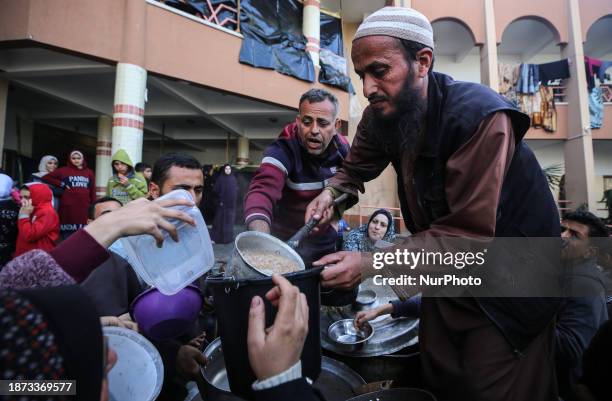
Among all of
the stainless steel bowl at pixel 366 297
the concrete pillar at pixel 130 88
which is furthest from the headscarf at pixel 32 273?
the concrete pillar at pixel 130 88

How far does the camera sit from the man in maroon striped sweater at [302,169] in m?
2.29

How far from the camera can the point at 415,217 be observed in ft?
5.00

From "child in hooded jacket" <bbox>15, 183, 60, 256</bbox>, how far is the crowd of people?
10.0ft

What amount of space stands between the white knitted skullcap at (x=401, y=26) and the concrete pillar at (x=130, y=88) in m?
5.65

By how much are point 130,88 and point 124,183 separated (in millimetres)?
1928

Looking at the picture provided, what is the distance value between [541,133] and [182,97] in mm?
11135

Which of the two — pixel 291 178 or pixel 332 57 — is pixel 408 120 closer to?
pixel 291 178

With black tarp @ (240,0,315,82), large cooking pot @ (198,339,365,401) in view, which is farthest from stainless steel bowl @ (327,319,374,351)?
black tarp @ (240,0,315,82)

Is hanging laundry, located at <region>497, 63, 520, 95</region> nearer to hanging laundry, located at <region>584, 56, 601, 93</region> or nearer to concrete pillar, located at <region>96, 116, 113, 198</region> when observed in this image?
hanging laundry, located at <region>584, 56, 601, 93</region>

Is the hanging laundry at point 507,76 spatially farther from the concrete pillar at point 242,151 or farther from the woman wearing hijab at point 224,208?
the woman wearing hijab at point 224,208

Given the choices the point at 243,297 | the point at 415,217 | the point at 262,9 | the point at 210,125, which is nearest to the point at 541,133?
the point at 262,9

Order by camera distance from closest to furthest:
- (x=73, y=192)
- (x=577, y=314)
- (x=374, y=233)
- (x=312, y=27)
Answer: (x=577, y=314) → (x=374, y=233) → (x=73, y=192) → (x=312, y=27)

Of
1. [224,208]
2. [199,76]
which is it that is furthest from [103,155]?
[224,208]

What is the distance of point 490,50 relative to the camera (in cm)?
1055
